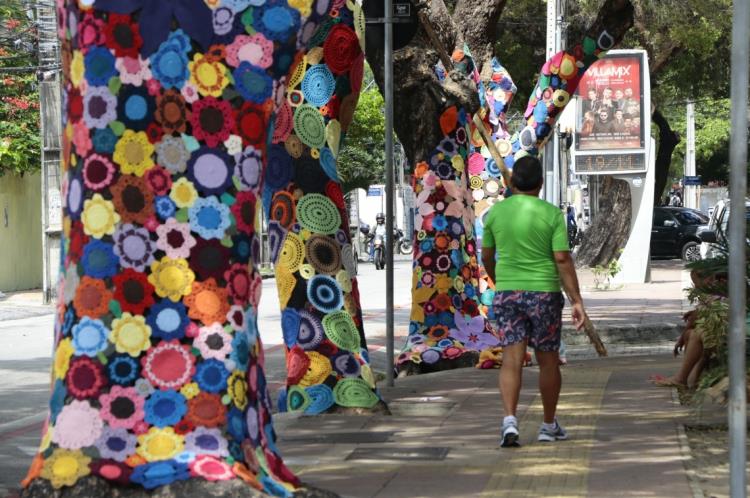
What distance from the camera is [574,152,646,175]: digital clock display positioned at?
2931 cm

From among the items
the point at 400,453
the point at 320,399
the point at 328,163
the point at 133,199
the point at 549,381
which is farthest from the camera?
the point at 328,163

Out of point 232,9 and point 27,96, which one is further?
point 27,96

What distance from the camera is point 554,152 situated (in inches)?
1199

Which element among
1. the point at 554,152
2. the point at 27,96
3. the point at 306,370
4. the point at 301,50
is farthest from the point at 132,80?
the point at 27,96

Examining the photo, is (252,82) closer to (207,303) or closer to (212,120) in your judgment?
(212,120)

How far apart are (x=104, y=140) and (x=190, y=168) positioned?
0.38 m

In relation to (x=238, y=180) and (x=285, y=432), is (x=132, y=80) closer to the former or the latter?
(x=238, y=180)

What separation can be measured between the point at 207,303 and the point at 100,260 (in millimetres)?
486

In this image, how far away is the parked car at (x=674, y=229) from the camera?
4419 centimetres

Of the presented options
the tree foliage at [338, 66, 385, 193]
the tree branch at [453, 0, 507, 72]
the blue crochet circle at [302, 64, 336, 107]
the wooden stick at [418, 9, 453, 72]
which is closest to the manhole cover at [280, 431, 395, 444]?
the blue crochet circle at [302, 64, 336, 107]

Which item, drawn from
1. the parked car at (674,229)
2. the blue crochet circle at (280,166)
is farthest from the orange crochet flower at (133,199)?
the parked car at (674,229)

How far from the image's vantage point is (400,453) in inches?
333

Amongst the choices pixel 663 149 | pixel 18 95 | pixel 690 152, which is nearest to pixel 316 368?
pixel 18 95

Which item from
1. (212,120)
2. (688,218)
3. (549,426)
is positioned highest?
(212,120)
